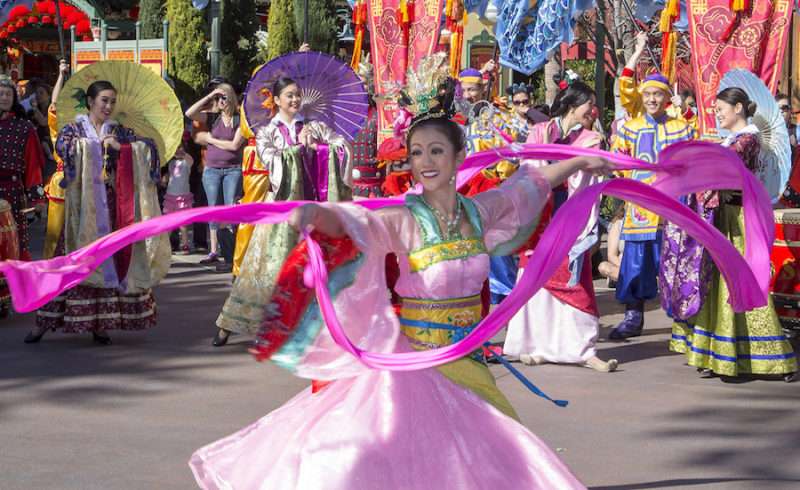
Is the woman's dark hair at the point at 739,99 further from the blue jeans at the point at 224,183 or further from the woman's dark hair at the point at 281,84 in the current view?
the blue jeans at the point at 224,183

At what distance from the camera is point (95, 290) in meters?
7.91

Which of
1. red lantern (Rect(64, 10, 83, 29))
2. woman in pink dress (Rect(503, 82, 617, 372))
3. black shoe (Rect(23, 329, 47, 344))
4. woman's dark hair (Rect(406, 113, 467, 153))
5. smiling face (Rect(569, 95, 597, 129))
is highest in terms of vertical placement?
red lantern (Rect(64, 10, 83, 29))

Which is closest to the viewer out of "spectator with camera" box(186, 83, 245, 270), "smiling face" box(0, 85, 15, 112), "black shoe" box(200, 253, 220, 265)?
"smiling face" box(0, 85, 15, 112)

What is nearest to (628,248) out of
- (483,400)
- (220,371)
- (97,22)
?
(220,371)

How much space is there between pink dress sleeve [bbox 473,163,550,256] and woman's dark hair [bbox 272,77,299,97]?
3.17 m

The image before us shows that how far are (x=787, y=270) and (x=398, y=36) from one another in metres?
5.15

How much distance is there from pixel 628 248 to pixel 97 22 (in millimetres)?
17067

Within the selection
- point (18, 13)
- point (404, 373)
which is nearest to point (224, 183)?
point (404, 373)

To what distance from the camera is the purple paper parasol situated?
7578 mm

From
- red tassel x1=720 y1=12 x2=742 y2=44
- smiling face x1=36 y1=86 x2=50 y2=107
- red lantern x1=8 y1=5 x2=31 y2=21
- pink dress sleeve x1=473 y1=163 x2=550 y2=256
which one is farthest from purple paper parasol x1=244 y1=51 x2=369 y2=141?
red lantern x1=8 y1=5 x2=31 y2=21

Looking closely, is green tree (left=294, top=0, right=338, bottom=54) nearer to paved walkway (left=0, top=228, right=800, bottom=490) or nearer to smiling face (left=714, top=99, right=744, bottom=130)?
paved walkway (left=0, top=228, right=800, bottom=490)

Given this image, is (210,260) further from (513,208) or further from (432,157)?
(432,157)

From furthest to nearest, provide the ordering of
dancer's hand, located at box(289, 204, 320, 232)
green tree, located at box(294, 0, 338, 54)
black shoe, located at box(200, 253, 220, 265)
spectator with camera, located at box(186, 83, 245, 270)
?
green tree, located at box(294, 0, 338, 54) < black shoe, located at box(200, 253, 220, 265) < spectator with camera, located at box(186, 83, 245, 270) < dancer's hand, located at box(289, 204, 320, 232)

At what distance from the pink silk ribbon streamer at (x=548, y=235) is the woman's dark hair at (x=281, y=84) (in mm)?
2758
